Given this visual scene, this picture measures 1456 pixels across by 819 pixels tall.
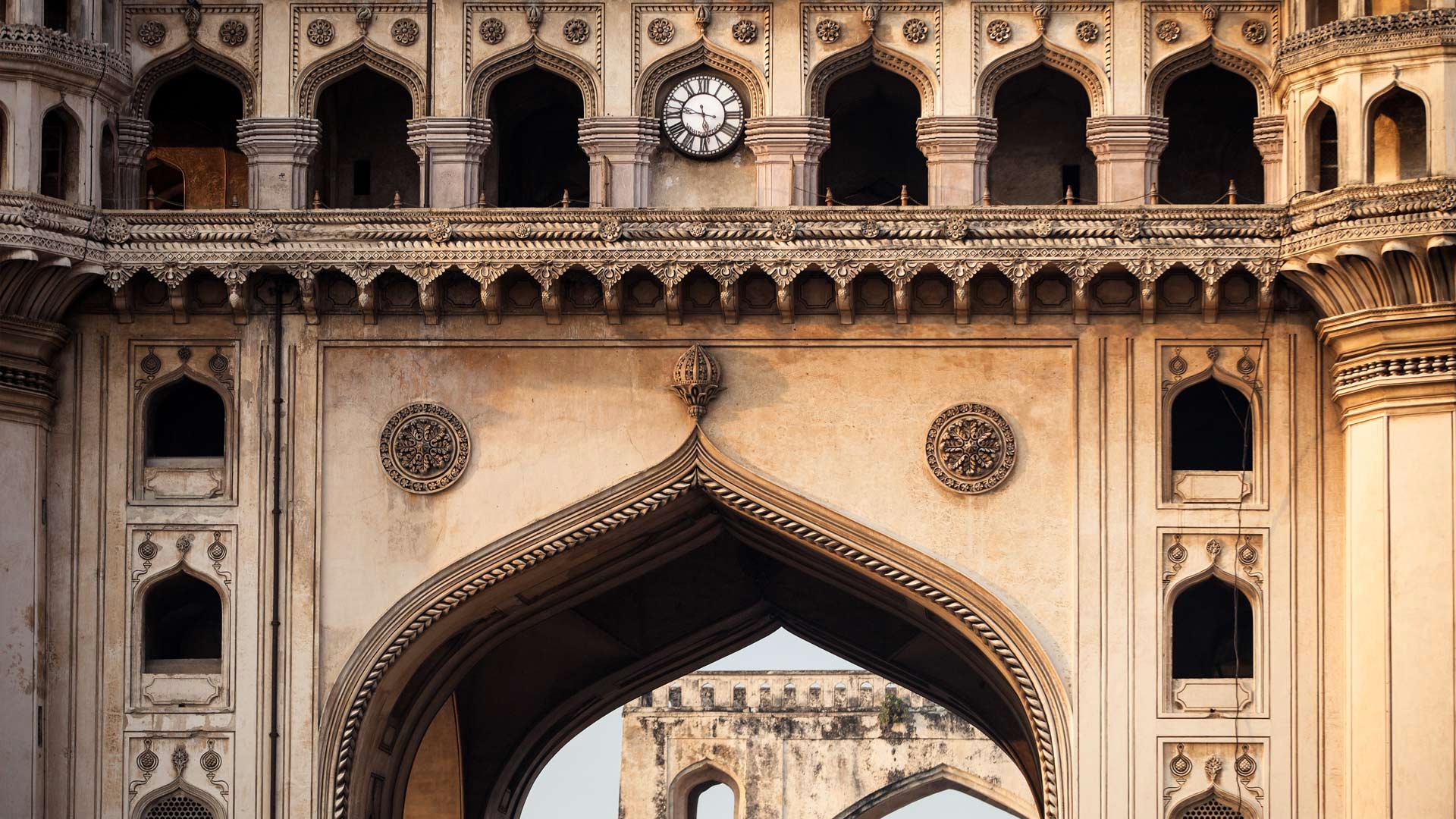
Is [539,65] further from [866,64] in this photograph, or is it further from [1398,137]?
[1398,137]

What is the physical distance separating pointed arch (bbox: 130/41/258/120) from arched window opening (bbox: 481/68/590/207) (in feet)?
6.31

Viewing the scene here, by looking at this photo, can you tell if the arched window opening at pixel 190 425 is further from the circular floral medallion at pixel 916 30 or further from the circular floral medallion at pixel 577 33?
the circular floral medallion at pixel 916 30

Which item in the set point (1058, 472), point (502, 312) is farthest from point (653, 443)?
point (1058, 472)

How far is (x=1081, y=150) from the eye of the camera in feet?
68.5

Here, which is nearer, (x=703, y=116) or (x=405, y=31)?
(x=405, y=31)

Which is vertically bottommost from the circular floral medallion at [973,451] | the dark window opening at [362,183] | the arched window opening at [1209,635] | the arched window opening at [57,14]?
the arched window opening at [1209,635]

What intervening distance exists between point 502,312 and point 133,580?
2882 millimetres

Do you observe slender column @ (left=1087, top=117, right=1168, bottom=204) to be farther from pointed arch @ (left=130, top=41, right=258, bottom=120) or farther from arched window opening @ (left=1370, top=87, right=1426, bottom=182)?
pointed arch @ (left=130, top=41, right=258, bottom=120)

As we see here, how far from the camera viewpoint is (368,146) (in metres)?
21.3

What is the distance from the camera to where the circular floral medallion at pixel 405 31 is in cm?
1994

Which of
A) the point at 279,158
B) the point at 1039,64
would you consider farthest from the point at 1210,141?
the point at 279,158

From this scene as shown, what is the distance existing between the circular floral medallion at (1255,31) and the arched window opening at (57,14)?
7.57m

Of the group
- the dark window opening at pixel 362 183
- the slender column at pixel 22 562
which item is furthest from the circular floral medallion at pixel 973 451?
the slender column at pixel 22 562

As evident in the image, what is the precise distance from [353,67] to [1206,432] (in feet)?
20.4
